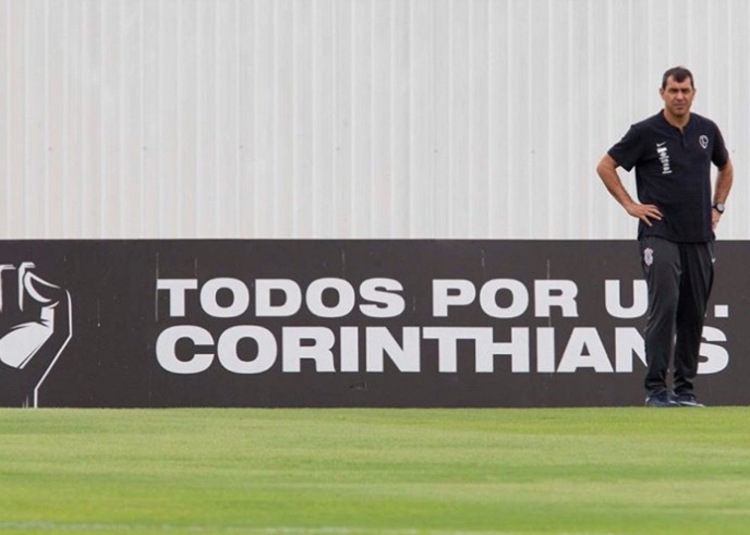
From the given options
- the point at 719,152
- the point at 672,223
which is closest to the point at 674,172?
the point at 672,223

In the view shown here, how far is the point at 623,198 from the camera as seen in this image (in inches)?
393

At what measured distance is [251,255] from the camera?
1220 cm

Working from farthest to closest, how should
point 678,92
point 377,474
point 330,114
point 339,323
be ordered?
1. point 330,114
2. point 339,323
3. point 678,92
4. point 377,474

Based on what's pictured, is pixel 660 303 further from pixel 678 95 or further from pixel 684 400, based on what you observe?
pixel 678 95

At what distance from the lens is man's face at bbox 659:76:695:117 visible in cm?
977

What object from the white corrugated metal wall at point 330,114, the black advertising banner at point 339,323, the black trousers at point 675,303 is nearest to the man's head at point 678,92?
the black trousers at point 675,303

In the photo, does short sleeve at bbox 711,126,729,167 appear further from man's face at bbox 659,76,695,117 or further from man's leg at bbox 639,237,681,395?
man's leg at bbox 639,237,681,395

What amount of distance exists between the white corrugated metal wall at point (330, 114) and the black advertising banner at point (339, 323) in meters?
0.65

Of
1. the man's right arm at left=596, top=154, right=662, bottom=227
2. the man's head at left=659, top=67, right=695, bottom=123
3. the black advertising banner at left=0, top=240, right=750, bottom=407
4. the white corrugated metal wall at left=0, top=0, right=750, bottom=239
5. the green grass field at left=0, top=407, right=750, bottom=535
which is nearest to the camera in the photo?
the green grass field at left=0, top=407, right=750, bottom=535

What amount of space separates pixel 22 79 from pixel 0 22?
0.37 meters

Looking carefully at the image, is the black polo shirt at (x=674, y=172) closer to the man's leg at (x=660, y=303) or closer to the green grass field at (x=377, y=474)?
the man's leg at (x=660, y=303)

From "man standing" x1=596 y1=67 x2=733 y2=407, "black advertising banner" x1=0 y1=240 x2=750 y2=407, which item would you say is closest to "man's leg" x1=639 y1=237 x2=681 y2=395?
"man standing" x1=596 y1=67 x2=733 y2=407

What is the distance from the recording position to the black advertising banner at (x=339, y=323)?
1212cm

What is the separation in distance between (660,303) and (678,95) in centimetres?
98
